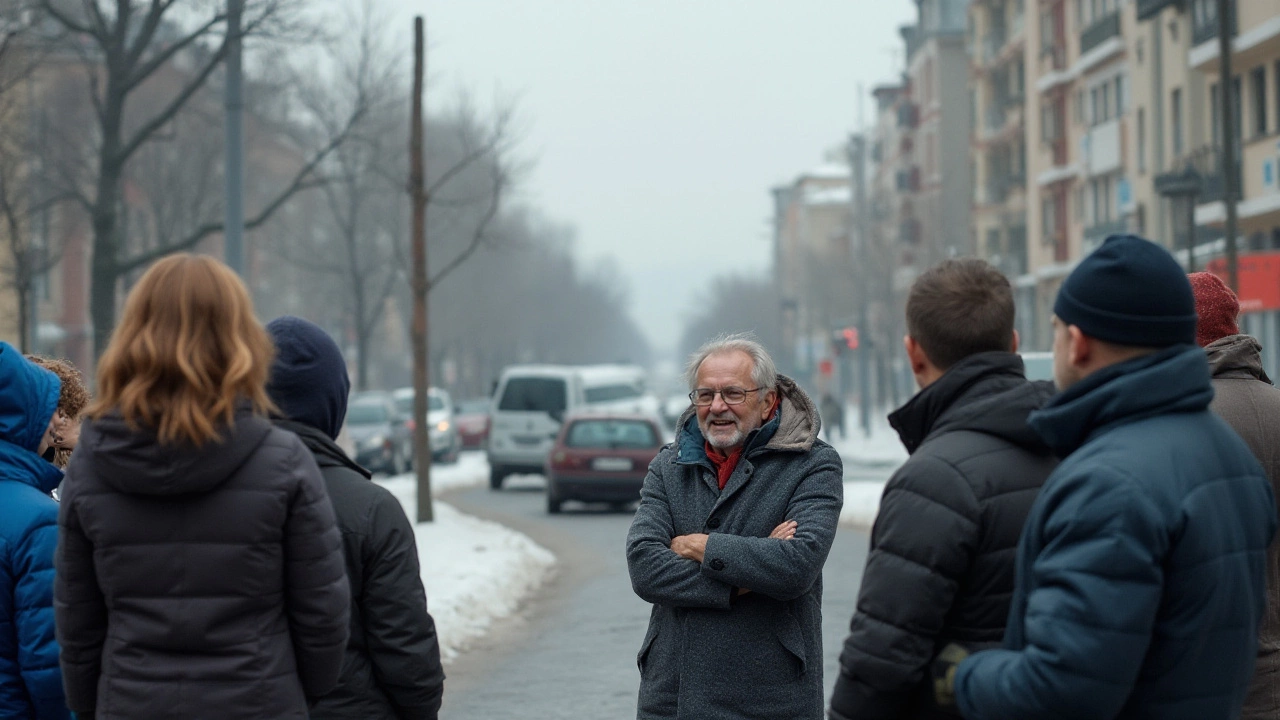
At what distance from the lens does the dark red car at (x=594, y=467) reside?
25078 mm

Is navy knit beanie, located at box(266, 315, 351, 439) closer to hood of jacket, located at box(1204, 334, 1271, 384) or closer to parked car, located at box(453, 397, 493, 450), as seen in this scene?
hood of jacket, located at box(1204, 334, 1271, 384)

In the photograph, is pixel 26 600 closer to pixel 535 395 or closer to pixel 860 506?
pixel 860 506

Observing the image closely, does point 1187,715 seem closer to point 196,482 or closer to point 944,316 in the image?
point 944,316

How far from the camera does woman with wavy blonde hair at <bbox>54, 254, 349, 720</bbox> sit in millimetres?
3457

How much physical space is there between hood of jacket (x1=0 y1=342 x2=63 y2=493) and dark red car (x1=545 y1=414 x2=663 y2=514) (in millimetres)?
20575

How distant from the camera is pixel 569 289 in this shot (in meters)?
126

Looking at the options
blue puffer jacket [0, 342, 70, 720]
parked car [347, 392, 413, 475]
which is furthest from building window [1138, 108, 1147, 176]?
blue puffer jacket [0, 342, 70, 720]

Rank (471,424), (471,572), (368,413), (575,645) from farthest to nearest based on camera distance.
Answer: (471,424)
(368,413)
(471,572)
(575,645)

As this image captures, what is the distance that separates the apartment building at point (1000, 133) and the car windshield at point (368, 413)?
3058 cm

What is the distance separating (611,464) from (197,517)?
21.7 meters

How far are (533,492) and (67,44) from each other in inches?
528

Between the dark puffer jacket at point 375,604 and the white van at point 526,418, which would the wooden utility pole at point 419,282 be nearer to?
the white van at point 526,418

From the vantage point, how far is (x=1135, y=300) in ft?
10.6

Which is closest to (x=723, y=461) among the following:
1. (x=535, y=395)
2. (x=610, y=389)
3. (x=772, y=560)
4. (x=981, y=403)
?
(x=772, y=560)
